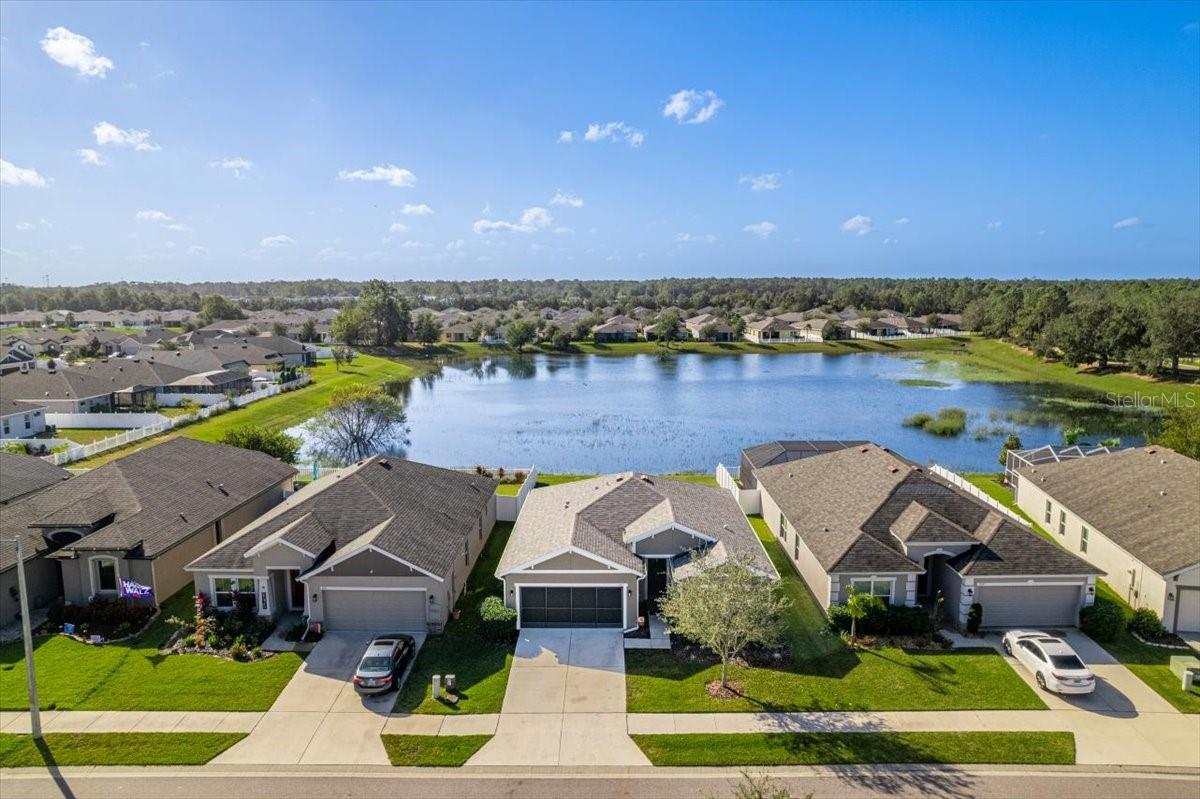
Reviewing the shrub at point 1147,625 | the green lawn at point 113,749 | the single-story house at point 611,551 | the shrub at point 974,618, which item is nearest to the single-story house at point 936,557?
the shrub at point 974,618

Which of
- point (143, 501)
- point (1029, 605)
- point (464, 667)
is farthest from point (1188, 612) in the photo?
point (143, 501)

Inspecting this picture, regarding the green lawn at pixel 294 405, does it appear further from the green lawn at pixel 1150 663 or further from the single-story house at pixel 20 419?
the green lawn at pixel 1150 663

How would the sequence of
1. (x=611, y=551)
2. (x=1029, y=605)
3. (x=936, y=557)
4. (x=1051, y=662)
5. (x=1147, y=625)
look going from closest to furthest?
(x=1051, y=662), (x=1147, y=625), (x=1029, y=605), (x=611, y=551), (x=936, y=557)

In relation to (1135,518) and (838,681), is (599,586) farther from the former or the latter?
(1135,518)

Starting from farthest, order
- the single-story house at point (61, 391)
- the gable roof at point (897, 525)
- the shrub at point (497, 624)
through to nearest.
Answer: the single-story house at point (61, 391)
the gable roof at point (897, 525)
the shrub at point (497, 624)

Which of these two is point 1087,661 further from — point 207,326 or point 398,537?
point 207,326

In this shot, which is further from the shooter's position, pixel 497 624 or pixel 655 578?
pixel 655 578

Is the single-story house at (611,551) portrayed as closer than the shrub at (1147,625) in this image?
No

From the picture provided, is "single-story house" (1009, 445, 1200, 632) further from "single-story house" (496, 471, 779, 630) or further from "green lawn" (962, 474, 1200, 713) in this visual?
"single-story house" (496, 471, 779, 630)
